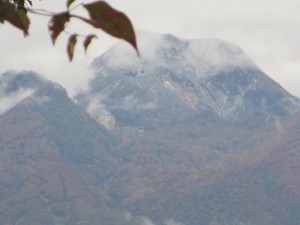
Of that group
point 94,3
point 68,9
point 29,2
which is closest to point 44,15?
point 68,9

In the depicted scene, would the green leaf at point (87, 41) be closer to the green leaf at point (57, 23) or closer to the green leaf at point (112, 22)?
the green leaf at point (57, 23)

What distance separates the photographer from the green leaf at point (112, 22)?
1.47 meters

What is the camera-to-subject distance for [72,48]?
1843mm

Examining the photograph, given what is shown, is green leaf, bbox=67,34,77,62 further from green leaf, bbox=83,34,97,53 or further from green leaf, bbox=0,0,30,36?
green leaf, bbox=0,0,30,36

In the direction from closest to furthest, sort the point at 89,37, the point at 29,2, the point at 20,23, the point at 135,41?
1. the point at 135,41
2. the point at 20,23
3. the point at 89,37
4. the point at 29,2

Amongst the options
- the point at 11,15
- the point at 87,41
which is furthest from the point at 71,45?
the point at 11,15

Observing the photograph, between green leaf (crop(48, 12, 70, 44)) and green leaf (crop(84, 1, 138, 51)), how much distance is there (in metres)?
0.15

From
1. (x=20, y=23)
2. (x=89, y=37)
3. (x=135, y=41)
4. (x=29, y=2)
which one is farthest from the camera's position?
(x=29, y=2)

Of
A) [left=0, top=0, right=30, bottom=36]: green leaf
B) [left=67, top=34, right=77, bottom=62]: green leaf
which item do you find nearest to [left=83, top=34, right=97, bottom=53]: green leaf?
[left=67, top=34, right=77, bottom=62]: green leaf

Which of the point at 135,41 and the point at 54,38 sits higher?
the point at 135,41

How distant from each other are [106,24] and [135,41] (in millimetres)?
67

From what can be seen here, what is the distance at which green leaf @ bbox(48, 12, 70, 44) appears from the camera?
1.65 metres

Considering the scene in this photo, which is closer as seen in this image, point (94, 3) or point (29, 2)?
point (94, 3)

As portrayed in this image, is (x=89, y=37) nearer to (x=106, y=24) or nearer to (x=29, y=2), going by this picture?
(x=106, y=24)
